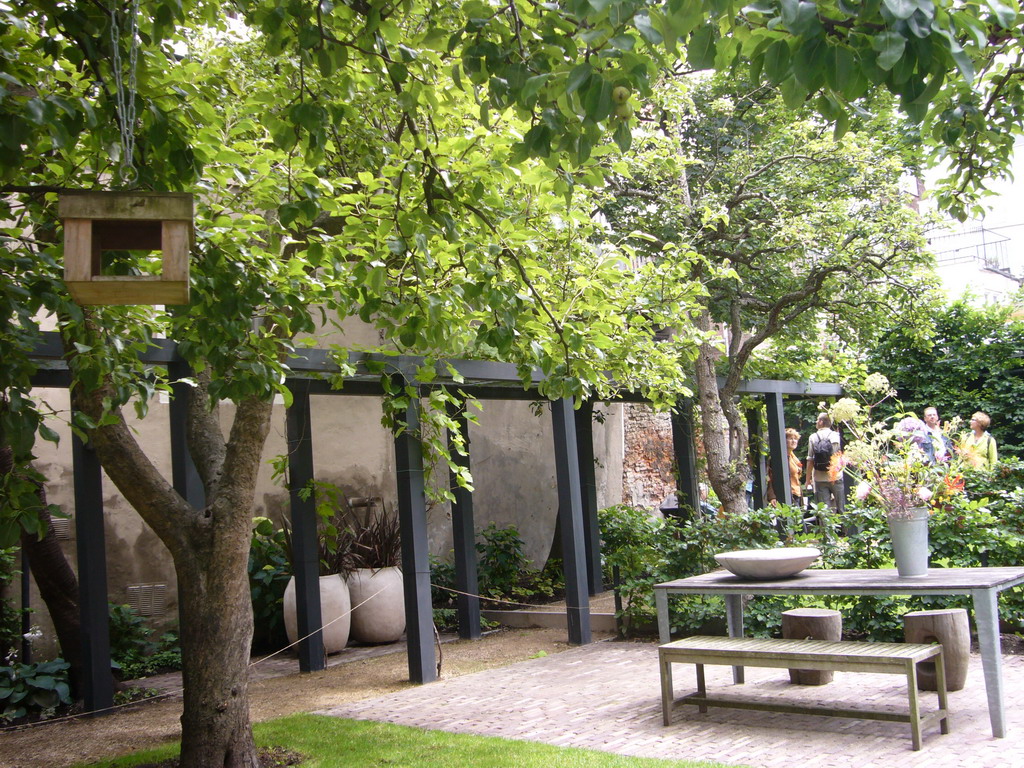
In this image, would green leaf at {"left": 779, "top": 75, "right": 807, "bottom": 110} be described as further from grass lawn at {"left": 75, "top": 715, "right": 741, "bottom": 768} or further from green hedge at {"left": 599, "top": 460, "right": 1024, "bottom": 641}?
green hedge at {"left": 599, "top": 460, "right": 1024, "bottom": 641}

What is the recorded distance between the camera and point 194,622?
4.91 m

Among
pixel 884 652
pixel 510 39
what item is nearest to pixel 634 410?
pixel 884 652

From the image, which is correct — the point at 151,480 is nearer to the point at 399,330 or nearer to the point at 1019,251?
the point at 399,330

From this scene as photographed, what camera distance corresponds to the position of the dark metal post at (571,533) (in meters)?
8.11

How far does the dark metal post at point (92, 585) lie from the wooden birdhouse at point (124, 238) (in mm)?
3884

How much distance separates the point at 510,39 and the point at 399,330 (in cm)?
160

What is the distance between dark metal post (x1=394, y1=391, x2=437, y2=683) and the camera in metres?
6.88

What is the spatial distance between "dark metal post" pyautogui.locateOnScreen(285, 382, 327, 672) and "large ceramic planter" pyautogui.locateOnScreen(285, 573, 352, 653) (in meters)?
0.47

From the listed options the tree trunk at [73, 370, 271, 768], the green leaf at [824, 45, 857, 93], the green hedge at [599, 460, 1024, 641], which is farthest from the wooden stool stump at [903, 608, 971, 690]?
the green leaf at [824, 45, 857, 93]

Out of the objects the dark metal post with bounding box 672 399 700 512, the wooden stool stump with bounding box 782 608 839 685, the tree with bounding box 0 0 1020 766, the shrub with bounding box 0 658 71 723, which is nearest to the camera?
the tree with bounding box 0 0 1020 766

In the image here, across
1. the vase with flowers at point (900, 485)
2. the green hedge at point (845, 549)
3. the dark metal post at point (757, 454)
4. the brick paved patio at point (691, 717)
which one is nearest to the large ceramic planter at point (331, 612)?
the brick paved patio at point (691, 717)

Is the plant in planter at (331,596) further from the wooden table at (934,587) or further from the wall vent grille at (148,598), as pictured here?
the wooden table at (934,587)

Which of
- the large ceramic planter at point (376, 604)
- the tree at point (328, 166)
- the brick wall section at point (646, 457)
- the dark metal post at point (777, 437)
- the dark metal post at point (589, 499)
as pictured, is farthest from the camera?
the brick wall section at point (646, 457)

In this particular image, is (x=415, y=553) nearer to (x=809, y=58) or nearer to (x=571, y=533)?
(x=571, y=533)
